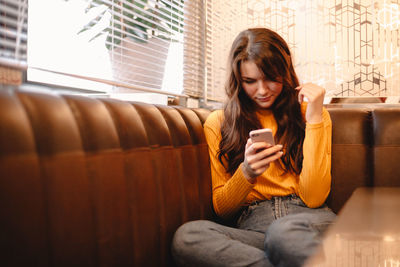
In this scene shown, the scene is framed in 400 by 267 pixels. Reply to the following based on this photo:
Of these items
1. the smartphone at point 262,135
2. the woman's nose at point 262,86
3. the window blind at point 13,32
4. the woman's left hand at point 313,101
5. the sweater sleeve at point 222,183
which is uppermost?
the window blind at point 13,32

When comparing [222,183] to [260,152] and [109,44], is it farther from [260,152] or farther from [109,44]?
[109,44]

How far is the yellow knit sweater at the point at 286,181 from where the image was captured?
1344 millimetres

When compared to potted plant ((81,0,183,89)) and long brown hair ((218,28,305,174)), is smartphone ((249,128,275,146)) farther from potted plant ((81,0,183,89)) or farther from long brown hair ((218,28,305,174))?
potted plant ((81,0,183,89))

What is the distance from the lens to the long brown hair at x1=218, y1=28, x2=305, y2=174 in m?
1.43

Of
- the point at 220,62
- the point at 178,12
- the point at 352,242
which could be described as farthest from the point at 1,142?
the point at 220,62

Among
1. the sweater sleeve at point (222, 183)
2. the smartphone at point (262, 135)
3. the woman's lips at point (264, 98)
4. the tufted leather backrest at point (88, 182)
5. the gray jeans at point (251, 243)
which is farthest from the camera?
the woman's lips at point (264, 98)

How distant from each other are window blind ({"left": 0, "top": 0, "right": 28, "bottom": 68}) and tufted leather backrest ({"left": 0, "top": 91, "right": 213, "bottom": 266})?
0.19 meters

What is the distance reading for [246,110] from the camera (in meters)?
1.56

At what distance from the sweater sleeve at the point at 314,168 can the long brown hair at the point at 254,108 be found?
0.08m

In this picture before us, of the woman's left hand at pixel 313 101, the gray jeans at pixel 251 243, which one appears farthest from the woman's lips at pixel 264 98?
the gray jeans at pixel 251 243

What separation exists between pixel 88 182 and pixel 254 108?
0.91 metres

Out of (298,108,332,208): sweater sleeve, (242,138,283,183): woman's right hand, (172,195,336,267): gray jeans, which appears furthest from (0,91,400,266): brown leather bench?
(298,108,332,208): sweater sleeve

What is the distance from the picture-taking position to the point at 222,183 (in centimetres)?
149

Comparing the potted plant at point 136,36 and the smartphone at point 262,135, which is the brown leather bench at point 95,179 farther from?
the potted plant at point 136,36
